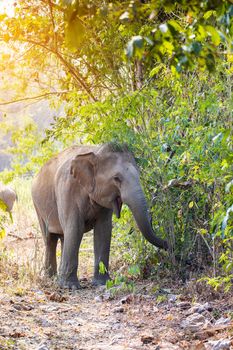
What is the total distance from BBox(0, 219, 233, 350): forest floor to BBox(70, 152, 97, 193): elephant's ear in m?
1.33

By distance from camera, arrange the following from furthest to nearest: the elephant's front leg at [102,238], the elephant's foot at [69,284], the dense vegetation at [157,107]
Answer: the elephant's front leg at [102,238]
the elephant's foot at [69,284]
the dense vegetation at [157,107]

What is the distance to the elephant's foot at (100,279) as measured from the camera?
908 cm

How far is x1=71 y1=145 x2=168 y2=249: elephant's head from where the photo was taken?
8227 mm

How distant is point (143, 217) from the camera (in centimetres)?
820

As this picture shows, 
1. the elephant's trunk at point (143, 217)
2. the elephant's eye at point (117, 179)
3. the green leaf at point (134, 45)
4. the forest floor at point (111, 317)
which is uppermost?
the green leaf at point (134, 45)

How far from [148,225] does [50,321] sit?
2.16 meters

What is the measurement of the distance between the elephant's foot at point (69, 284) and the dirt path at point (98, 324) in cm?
78

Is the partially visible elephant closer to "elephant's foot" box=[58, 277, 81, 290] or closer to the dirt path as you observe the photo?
"elephant's foot" box=[58, 277, 81, 290]

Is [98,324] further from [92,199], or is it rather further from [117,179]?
[92,199]

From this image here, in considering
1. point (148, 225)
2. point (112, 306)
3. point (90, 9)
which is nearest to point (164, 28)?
point (90, 9)

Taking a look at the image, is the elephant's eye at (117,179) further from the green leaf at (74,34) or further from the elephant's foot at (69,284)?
the green leaf at (74,34)

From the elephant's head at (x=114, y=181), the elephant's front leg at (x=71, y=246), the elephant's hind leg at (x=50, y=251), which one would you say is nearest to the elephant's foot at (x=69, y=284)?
the elephant's front leg at (x=71, y=246)

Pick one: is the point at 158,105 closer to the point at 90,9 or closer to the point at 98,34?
the point at 98,34

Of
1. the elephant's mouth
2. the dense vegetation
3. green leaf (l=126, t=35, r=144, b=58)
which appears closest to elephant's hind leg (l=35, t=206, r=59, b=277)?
the dense vegetation
